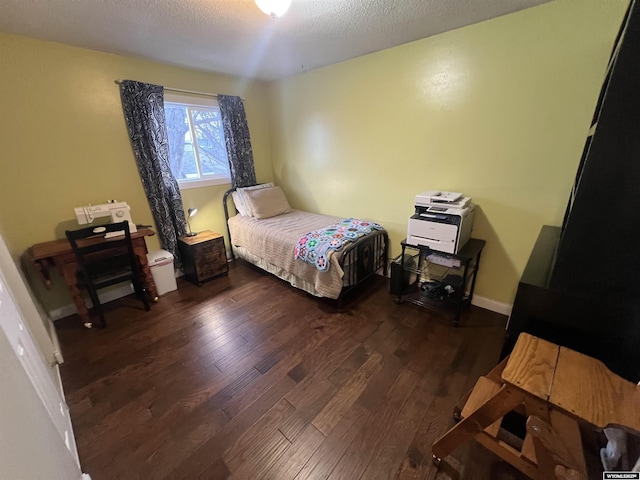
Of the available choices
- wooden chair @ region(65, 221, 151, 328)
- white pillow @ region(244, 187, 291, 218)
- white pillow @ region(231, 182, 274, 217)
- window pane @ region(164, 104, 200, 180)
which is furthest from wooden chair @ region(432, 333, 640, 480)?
window pane @ region(164, 104, 200, 180)

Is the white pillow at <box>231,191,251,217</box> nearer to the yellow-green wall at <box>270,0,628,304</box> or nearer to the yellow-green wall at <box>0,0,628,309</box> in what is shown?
the yellow-green wall at <box>0,0,628,309</box>

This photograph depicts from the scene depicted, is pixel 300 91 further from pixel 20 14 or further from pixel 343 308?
pixel 343 308

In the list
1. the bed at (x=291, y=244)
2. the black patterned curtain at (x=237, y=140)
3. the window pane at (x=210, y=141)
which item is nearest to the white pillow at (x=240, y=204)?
→ the bed at (x=291, y=244)

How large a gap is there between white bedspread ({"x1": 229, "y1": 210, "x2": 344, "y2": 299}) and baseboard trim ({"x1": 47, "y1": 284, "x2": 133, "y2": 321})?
128cm

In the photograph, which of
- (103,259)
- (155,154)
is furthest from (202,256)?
(155,154)

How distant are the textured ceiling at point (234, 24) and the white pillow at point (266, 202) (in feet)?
4.84

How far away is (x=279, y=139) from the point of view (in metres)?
3.67

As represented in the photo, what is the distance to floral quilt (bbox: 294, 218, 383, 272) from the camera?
2262 millimetres

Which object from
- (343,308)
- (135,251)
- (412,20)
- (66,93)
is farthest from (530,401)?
(66,93)

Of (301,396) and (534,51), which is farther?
(534,51)

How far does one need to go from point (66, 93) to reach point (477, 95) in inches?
137

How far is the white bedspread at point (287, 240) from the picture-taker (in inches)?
90.4

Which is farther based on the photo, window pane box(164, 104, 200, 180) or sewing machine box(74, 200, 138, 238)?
window pane box(164, 104, 200, 180)

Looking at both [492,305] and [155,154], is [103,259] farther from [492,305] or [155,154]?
[492,305]
